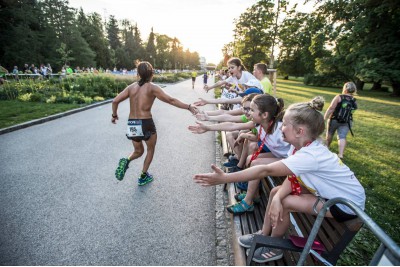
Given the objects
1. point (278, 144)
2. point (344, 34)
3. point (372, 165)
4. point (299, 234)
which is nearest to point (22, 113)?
point (278, 144)

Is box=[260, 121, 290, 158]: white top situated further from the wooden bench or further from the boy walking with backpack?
the boy walking with backpack

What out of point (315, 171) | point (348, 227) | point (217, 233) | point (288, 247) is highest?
point (315, 171)

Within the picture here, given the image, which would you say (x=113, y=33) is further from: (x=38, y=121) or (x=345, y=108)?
(x=345, y=108)

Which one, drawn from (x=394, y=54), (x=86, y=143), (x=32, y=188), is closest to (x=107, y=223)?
(x=32, y=188)

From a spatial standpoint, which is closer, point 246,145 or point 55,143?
point 246,145

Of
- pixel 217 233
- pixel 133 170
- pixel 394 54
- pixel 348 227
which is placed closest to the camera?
pixel 348 227

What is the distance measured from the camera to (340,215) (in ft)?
6.31

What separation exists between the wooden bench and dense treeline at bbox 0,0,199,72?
53.7 metres

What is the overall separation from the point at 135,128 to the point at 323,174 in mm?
3172

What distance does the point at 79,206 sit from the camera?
11.8 ft

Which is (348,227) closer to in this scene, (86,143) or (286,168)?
(286,168)

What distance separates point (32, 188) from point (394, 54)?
113 ft

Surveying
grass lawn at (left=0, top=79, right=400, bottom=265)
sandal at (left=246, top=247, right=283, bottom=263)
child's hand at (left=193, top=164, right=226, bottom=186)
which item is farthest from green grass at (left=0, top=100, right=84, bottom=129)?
sandal at (left=246, top=247, right=283, bottom=263)

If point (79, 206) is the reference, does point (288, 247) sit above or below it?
above
